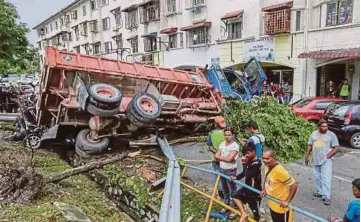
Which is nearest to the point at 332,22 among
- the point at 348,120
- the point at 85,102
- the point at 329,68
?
the point at 329,68

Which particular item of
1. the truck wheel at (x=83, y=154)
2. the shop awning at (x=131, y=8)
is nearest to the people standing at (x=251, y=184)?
the truck wheel at (x=83, y=154)

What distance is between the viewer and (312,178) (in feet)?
26.2

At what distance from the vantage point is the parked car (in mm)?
10844

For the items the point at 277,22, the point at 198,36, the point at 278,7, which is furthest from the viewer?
the point at 198,36

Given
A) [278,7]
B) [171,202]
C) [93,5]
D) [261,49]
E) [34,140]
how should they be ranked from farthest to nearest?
[93,5], [261,49], [278,7], [34,140], [171,202]

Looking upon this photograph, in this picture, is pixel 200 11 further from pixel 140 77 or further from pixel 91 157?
pixel 91 157

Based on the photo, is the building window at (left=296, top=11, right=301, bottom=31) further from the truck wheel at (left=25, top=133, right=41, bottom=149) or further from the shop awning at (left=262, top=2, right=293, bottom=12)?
the truck wheel at (left=25, top=133, right=41, bottom=149)

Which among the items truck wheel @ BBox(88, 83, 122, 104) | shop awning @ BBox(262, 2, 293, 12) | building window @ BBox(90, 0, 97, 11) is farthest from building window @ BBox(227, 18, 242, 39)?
building window @ BBox(90, 0, 97, 11)

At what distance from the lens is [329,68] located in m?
18.2

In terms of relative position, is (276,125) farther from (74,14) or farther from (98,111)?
(74,14)

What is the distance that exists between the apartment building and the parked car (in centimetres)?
482

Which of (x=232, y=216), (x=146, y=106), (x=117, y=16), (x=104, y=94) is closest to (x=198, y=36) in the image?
(x=117, y=16)

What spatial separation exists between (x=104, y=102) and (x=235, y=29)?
15.4 meters

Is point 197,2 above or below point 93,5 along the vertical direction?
below
